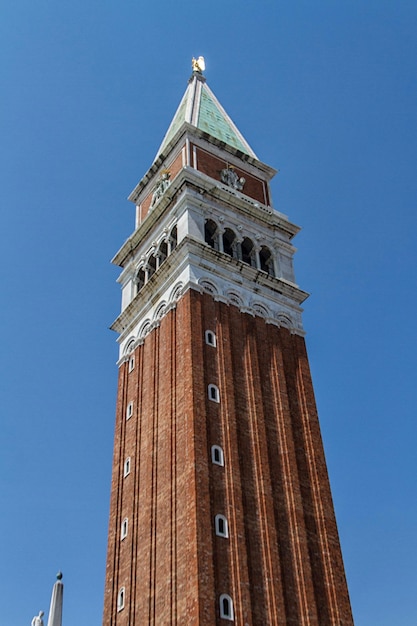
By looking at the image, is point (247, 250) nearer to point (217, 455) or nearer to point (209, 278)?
point (209, 278)

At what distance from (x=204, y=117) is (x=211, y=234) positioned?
47.1 ft

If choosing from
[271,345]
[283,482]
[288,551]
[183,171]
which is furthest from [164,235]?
[288,551]

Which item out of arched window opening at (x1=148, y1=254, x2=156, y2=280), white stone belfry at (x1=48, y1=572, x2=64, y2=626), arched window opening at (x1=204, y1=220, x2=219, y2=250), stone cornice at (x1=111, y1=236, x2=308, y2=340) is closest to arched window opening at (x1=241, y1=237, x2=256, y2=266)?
arched window opening at (x1=204, y1=220, x2=219, y2=250)

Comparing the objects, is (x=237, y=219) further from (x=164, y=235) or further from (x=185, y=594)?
(x=185, y=594)

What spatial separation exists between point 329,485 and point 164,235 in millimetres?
18400

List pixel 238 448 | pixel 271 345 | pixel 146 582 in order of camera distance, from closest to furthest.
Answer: pixel 146 582 → pixel 238 448 → pixel 271 345

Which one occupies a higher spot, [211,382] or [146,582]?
[211,382]

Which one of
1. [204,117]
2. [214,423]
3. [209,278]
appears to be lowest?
[214,423]

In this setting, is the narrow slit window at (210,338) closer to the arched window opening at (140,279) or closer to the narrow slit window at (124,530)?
the arched window opening at (140,279)

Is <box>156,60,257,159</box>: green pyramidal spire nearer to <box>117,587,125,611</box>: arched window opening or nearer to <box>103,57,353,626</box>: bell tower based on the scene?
<box>103,57,353,626</box>: bell tower

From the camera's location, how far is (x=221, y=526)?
33.7m

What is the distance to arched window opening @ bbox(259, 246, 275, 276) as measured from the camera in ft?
160

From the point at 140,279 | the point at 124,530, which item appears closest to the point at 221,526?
the point at 124,530

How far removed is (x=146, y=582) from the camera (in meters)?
34.4
